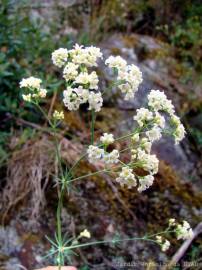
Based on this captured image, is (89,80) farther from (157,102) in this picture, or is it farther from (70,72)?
(157,102)

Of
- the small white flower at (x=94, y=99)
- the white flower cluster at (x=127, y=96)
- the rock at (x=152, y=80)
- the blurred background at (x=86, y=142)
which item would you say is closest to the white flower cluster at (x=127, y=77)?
the white flower cluster at (x=127, y=96)

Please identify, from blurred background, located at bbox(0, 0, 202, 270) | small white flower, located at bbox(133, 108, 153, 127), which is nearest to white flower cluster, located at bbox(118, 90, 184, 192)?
small white flower, located at bbox(133, 108, 153, 127)

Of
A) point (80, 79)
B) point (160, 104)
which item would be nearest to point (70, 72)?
point (80, 79)

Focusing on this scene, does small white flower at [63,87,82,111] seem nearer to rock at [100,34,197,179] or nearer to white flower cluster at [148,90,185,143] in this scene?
white flower cluster at [148,90,185,143]

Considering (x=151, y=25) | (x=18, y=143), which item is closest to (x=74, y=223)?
(x=18, y=143)

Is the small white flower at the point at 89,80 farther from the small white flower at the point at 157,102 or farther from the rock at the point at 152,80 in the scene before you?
the rock at the point at 152,80

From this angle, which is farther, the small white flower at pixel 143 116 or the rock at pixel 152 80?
the rock at pixel 152 80

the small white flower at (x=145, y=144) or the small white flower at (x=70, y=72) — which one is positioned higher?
the small white flower at (x=70, y=72)

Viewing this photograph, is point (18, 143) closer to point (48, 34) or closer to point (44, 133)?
point (44, 133)
